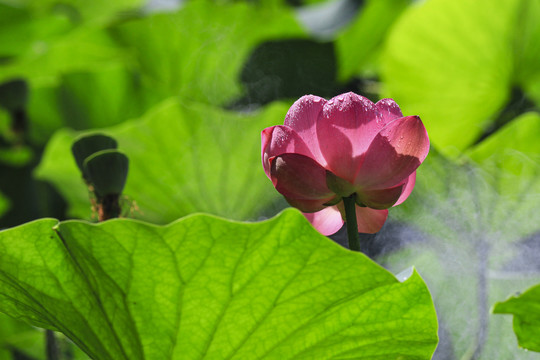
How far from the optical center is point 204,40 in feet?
3.43

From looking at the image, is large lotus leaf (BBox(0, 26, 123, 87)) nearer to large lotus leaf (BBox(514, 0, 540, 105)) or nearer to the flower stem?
large lotus leaf (BBox(514, 0, 540, 105))

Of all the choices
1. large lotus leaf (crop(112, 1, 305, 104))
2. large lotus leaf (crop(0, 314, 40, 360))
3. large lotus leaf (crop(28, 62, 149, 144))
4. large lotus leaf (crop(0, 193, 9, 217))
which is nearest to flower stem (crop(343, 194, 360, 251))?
large lotus leaf (crop(0, 314, 40, 360))

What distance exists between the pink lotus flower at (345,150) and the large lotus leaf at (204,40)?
2.22 feet

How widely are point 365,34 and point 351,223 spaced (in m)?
0.77

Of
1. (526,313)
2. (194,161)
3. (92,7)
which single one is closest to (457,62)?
(194,161)

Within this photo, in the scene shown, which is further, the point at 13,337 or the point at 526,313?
the point at 13,337

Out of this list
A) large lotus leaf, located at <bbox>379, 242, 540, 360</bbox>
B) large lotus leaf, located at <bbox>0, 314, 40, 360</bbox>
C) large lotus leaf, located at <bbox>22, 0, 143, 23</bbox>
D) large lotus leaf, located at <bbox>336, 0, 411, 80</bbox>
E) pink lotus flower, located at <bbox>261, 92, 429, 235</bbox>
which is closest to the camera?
pink lotus flower, located at <bbox>261, 92, 429, 235</bbox>

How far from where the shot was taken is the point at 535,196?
509 millimetres

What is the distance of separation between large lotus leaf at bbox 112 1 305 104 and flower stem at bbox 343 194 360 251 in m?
0.68

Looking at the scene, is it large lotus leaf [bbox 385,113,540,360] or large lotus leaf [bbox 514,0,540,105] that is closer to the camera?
large lotus leaf [bbox 385,113,540,360]

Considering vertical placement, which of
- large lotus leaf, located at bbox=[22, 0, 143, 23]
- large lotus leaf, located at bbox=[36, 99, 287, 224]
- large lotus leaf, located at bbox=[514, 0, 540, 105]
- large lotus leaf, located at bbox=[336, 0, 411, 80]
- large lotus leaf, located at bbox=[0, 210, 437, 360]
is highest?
large lotus leaf, located at bbox=[22, 0, 143, 23]

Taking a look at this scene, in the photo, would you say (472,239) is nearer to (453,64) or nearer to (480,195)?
(480,195)

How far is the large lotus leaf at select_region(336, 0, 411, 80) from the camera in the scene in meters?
0.98

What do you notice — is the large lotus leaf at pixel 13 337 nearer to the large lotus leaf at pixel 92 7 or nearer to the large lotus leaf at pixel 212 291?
the large lotus leaf at pixel 212 291
